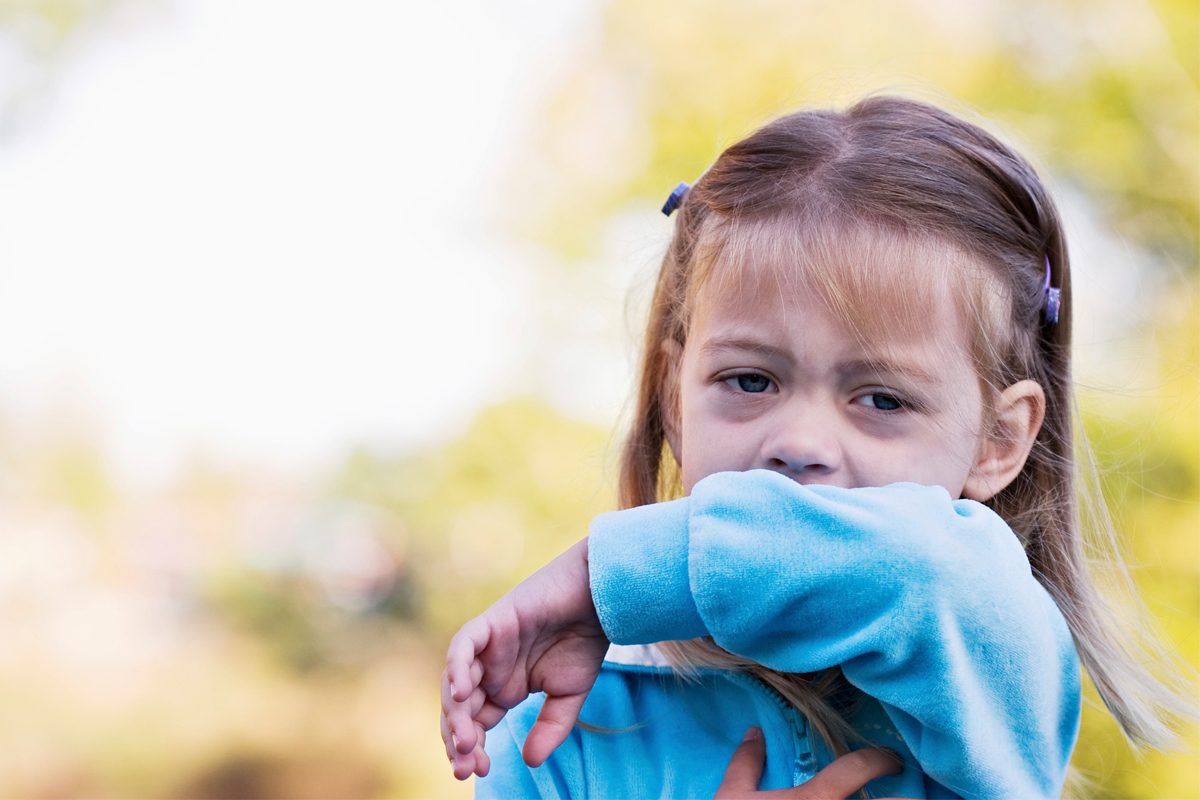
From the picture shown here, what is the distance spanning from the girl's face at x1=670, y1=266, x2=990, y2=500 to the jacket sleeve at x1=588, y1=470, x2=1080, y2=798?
12cm

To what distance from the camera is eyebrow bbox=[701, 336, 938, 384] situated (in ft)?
4.91

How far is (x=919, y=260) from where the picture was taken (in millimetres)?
1560

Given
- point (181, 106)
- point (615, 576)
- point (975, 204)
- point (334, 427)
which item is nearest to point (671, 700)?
point (615, 576)

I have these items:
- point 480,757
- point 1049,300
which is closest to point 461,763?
point 480,757

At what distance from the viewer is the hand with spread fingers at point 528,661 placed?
50.5 inches

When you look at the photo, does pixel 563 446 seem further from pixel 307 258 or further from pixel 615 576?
pixel 615 576

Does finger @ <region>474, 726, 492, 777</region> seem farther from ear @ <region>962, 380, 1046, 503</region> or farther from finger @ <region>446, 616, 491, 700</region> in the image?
ear @ <region>962, 380, 1046, 503</region>

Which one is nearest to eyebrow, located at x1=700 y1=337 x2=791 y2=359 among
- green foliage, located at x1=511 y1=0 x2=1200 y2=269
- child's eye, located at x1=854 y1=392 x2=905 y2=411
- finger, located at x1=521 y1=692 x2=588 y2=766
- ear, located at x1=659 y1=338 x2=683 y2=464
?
child's eye, located at x1=854 y1=392 x2=905 y2=411

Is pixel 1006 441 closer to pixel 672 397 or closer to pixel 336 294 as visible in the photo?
pixel 672 397

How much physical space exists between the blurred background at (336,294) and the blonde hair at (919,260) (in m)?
3.30

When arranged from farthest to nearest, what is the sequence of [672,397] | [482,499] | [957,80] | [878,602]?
Answer: 1. [482,499]
2. [957,80]
3. [672,397]
4. [878,602]

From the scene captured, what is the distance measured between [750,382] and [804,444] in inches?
5.0

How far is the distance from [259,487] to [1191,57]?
5569 mm

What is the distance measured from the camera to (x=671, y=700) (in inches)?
65.8
